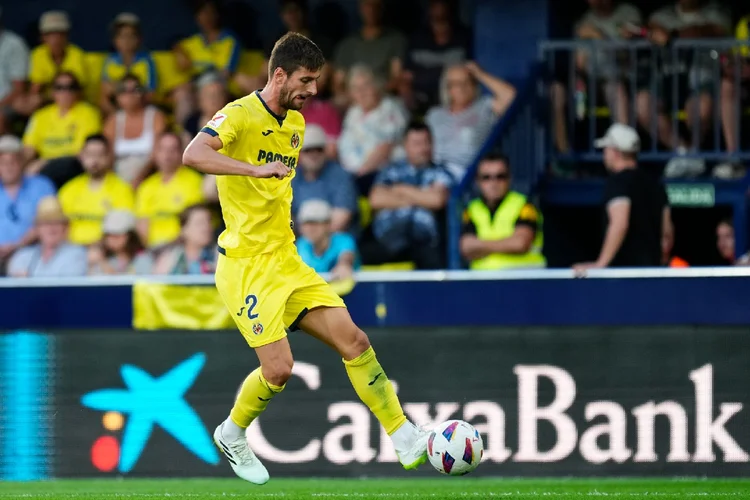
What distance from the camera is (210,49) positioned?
523 inches

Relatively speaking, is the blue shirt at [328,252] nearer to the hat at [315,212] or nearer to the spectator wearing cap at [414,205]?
the hat at [315,212]

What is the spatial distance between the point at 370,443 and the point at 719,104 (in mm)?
4345

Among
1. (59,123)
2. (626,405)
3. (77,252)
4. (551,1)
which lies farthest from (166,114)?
(626,405)

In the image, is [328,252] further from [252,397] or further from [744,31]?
[744,31]

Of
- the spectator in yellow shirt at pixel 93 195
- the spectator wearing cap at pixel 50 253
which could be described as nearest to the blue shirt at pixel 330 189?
the spectator in yellow shirt at pixel 93 195

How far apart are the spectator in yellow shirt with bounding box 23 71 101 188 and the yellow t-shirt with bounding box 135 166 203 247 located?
2.77 feet

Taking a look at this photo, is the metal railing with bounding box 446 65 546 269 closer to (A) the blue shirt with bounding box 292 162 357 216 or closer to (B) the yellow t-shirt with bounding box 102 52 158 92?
(A) the blue shirt with bounding box 292 162 357 216

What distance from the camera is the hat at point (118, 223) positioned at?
11836 millimetres

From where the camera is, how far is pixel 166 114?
13164 mm

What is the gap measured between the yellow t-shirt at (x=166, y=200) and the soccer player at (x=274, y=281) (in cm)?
452

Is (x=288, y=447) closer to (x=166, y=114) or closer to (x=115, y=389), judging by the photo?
(x=115, y=389)

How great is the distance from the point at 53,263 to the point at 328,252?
2554mm

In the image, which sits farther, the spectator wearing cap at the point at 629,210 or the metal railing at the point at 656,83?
the metal railing at the point at 656,83

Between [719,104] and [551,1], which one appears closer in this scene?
[719,104]
